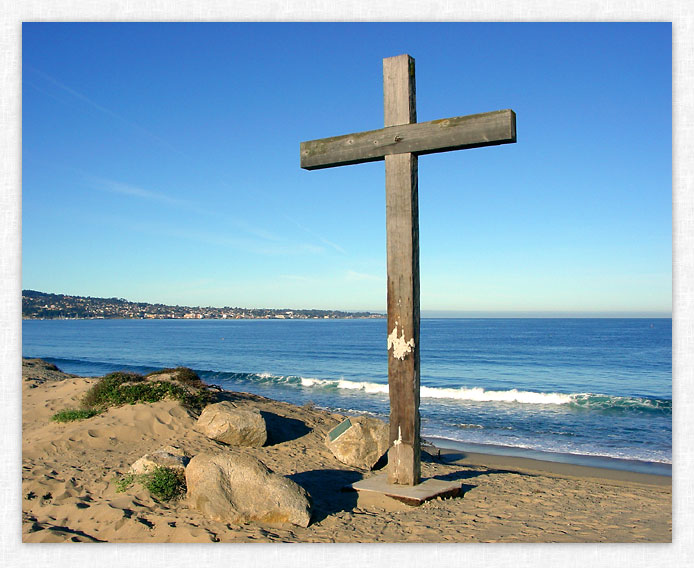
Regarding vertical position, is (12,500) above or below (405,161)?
below

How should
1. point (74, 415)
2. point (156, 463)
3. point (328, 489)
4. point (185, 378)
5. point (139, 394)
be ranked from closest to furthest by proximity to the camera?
point (156, 463), point (328, 489), point (74, 415), point (139, 394), point (185, 378)

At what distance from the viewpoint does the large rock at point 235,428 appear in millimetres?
8789

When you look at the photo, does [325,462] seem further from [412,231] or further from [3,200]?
[3,200]

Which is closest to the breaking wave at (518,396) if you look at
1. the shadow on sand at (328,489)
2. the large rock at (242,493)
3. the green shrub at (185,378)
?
the green shrub at (185,378)

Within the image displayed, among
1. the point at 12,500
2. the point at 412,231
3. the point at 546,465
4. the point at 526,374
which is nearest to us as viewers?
the point at 12,500

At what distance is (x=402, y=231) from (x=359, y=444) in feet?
13.4

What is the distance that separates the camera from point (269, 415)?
1034cm

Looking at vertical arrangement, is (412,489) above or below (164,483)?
below

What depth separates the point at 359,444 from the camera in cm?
855

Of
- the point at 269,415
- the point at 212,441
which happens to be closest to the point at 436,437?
the point at 269,415

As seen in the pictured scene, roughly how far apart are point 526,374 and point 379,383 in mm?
11712

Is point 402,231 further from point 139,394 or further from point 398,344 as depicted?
point 139,394

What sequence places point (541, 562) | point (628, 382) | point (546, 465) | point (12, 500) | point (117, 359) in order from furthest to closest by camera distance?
point (117, 359) → point (628, 382) → point (546, 465) → point (12, 500) → point (541, 562)

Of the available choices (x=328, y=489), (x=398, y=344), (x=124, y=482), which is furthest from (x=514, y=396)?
(x=124, y=482)
